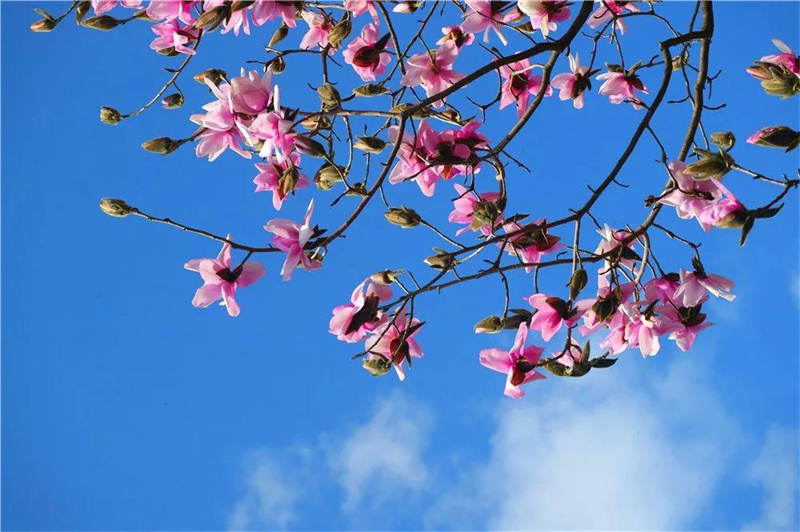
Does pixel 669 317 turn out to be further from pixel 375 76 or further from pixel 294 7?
pixel 294 7

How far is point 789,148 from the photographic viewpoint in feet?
4.15

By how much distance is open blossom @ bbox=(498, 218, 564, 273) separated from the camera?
62.6 inches

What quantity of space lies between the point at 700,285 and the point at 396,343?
62 centimetres

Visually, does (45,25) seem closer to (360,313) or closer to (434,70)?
(434,70)

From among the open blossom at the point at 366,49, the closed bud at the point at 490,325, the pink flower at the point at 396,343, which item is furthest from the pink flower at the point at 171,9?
the closed bud at the point at 490,325

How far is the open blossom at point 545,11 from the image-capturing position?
1525mm

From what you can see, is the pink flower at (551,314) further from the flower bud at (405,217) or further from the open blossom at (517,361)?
the flower bud at (405,217)

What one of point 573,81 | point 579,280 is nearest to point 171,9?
point 573,81

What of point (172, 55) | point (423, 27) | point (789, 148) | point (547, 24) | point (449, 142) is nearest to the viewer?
point (789, 148)

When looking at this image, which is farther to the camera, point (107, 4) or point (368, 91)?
point (107, 4)

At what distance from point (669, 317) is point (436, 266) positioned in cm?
49

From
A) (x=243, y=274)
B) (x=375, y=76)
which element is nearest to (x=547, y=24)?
(x=375, y=76)

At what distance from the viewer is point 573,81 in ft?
5.47

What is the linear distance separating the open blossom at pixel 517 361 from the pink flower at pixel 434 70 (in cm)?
53
